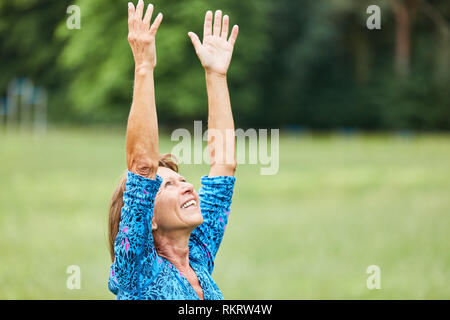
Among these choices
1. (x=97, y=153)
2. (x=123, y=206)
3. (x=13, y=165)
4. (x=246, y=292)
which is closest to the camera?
(x=123, y=206)

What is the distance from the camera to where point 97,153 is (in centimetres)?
2256

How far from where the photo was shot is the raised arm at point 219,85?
118 inches

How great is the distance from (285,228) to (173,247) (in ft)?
29.6

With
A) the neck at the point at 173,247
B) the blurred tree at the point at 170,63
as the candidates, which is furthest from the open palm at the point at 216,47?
the blurred tree at the point at 170,63

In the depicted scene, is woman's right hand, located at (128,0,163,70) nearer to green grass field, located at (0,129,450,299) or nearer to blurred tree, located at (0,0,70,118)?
green grass field, located at (0,129,450,299)

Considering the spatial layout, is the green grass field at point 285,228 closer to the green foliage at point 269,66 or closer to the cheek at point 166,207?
the cheek at point 166,207

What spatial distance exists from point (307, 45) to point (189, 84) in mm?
9918

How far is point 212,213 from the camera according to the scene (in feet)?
10.1

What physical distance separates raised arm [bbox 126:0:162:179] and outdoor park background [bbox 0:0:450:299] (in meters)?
4.69

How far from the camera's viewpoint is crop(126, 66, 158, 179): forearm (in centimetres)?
253

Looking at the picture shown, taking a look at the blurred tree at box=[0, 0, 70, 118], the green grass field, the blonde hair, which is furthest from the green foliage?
the blonde hair
